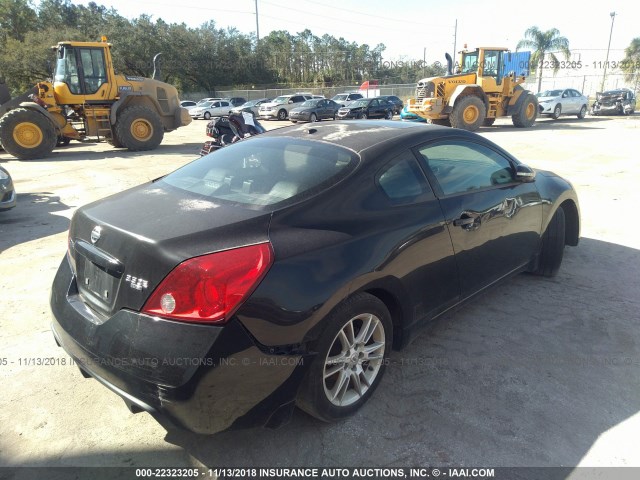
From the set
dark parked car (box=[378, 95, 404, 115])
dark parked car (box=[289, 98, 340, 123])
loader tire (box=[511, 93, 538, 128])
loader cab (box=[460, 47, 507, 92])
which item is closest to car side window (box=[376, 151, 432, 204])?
loader cab (box=[460, 47, 507, 92])

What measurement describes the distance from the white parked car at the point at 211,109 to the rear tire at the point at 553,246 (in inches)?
1181

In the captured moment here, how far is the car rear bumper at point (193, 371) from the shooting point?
1.83m

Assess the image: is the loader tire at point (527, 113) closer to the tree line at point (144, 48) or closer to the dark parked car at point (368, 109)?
the dark parked car at point (368, 109)

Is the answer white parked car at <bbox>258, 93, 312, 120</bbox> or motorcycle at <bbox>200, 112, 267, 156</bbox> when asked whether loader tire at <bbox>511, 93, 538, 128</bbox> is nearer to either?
white parked car at <bbox>258, 93, 312, 120</bbox>

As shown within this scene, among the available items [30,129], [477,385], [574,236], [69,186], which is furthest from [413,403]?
[30,129]

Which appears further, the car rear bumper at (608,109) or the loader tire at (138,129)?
the car rear bumper at (608,109)

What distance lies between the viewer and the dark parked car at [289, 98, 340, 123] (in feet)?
85.5

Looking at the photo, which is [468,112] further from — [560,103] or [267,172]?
[267,172]

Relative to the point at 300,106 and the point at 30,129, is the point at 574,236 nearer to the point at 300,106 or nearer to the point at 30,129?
the point at 30,129

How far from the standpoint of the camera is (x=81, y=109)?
1384 cm

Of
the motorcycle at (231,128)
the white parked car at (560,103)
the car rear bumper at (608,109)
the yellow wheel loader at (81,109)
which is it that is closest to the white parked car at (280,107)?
the white parked car at (560,103)

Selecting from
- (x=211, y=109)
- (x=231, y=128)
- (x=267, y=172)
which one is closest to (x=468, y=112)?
(x=231, y=128)

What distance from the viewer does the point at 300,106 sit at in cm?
2677

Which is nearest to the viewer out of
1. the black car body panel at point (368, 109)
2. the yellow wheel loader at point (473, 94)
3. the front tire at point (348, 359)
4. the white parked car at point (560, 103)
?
the front tire at point (348, 359)
